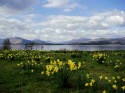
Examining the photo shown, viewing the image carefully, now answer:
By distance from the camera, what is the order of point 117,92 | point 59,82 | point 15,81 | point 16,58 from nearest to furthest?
1. point 117,92
2. point 59,82
3. point 15,81
4. point 16,58

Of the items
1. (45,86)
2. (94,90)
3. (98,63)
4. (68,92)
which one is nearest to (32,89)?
(45,86)

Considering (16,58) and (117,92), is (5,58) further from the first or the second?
(117,92)

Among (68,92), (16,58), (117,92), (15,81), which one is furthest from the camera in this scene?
(16,58)

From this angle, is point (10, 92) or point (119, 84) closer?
point (119, 84)

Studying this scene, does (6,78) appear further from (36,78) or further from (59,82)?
(59,82)

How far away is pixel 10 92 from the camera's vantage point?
8.99m

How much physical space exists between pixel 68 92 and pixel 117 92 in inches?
75.8

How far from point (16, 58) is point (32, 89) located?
886 centimetres

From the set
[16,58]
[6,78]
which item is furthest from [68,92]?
[16,58]

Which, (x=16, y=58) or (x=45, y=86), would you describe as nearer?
(x=45, y=86)

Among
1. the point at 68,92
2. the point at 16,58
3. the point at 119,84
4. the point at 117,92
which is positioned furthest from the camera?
the point at 16,58

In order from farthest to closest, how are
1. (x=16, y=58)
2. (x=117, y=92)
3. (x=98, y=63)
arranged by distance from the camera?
(x=16, y=58)
(x=98, y=63)
(x=117, y=92)

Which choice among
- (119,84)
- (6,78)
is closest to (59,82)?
(119,84)

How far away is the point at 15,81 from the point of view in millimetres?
10797
